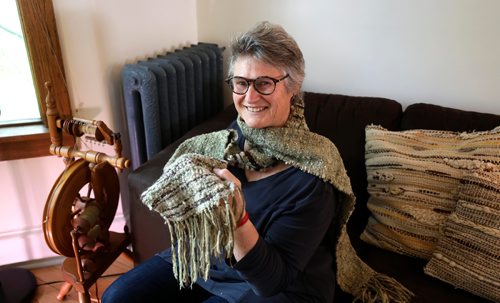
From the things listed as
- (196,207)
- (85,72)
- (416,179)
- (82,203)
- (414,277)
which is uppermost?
(85,72)

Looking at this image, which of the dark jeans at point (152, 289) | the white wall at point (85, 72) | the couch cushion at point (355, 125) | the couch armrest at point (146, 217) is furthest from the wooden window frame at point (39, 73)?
the couch cushion at point (355, 125)

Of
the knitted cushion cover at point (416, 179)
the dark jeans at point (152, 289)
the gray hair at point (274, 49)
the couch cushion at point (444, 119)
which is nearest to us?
the gray hair at point (274, 49)

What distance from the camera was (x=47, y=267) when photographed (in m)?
1.78

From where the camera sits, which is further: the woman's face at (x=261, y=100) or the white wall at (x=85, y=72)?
the white wall at (x=85, y=72)

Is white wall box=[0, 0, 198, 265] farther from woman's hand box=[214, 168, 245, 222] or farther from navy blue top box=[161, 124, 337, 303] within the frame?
woman's hand box=[214, 168, 245, 222]

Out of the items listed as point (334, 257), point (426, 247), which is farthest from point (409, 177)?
point (334, 257)

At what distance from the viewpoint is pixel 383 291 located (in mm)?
1130

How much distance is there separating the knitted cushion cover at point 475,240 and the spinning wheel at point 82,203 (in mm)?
1062

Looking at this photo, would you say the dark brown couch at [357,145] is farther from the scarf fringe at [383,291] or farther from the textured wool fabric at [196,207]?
the textured wool fabric at [196,207]

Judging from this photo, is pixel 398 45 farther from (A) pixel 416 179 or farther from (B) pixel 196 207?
(B) pixel 196 207

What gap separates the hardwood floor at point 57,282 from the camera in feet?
5.30

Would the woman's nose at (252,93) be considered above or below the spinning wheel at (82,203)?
above

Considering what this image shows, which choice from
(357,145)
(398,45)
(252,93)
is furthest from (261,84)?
(398,45)

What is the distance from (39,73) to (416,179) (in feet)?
4.72
